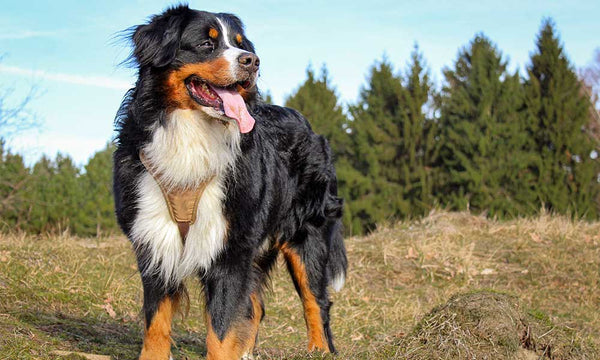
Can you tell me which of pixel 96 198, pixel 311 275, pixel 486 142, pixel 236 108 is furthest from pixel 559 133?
pixel 236 108

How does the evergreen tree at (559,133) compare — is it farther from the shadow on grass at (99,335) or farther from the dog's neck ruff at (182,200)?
the dog's neck ruff at (182,200)

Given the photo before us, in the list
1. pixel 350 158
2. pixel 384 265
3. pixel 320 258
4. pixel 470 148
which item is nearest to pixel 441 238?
pixel 384 265

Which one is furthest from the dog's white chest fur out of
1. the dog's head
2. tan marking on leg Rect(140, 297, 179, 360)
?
tan marking on leg Rect(140, 297, 179, 360)

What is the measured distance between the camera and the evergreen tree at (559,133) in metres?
17.6

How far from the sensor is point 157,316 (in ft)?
11.8

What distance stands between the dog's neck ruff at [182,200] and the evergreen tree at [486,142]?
47.9 ft

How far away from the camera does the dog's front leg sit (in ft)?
11.1

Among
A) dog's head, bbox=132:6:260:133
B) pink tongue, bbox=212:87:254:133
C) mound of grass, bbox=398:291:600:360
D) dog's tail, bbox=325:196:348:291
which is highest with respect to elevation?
dog's head, bbox=132:6:260:133

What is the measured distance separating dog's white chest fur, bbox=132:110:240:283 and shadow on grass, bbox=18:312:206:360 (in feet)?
3.03

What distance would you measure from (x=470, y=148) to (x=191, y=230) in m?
15.2

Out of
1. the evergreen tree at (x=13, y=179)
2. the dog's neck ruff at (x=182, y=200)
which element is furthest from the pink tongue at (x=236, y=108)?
the evergreen tree at (x=13, y=179)

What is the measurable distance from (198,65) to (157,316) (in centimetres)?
144

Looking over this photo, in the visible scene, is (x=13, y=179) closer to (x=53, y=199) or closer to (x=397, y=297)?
(x=53, y=199)

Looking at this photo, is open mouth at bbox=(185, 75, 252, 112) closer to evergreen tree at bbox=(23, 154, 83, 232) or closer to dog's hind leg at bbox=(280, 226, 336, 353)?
dog's hind leg at bbox=(280, 226, 336, 353)
